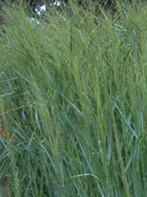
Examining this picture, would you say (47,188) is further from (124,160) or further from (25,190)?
(124,160)

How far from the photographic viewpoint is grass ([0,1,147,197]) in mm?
1926

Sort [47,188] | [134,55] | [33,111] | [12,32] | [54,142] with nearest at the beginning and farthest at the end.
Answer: [54,142], [47,188], [33,111], [134,55], [12,32]

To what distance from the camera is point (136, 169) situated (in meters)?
1.95

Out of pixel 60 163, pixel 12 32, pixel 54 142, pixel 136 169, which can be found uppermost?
pixel 12 32

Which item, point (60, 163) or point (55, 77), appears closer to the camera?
point (60, 163)

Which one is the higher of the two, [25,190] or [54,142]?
[54,142]

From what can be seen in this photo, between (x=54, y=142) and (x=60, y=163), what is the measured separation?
0.62ft

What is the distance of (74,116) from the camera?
2191 millimetres

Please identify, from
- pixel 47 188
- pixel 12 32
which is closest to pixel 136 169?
pixel 47 188

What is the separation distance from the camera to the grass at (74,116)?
1.93 metres

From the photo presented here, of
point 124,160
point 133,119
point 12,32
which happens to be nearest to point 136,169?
point 124,160

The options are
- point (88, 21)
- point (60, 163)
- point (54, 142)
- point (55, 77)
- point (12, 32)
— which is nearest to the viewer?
point (54, 142)

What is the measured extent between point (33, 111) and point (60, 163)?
1.36 feet

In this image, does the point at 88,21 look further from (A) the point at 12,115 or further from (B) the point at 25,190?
(B) the point at 25,190
